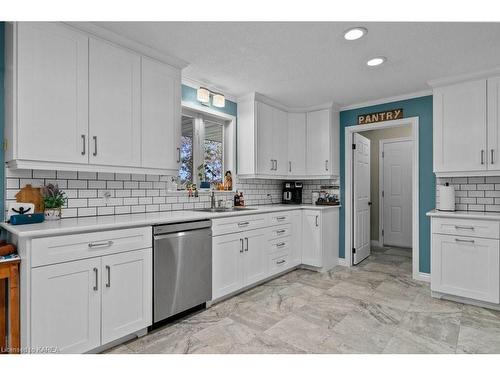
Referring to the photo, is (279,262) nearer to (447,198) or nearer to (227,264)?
(227,264)

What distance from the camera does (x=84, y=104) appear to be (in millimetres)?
2229

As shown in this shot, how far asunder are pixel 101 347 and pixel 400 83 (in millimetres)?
3954

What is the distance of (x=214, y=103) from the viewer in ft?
11.8

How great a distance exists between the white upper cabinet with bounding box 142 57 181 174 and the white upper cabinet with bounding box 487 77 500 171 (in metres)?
3.22

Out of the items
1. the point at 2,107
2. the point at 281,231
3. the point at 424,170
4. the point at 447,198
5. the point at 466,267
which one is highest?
the point at 2,107

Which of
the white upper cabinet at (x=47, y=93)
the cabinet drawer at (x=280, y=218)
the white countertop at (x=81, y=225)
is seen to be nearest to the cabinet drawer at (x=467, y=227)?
the cabinet drawer at (x=280, y=218)

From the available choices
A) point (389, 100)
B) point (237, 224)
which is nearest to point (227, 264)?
point (237, 224)

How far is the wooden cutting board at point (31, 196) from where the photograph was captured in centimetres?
217

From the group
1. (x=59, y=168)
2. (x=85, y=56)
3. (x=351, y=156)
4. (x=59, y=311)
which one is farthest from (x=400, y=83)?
(x=59, y=311)

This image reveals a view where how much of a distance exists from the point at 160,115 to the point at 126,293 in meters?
1.56

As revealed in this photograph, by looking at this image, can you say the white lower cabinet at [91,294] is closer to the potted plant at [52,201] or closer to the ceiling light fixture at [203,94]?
the potted plant at [52,201]

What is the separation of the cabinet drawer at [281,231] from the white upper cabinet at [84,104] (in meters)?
1.55

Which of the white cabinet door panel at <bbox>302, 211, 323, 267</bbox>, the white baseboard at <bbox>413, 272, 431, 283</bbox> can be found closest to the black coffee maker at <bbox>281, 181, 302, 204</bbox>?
the white cabinet door panel at <bbox>302, 211, 323, 267</bbox>

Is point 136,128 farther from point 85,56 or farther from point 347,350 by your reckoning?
point 347,350
